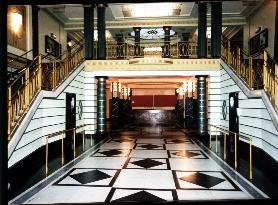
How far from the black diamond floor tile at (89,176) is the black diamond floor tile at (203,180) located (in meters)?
1.57

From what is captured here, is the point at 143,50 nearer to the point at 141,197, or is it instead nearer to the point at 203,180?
the point at 203,180

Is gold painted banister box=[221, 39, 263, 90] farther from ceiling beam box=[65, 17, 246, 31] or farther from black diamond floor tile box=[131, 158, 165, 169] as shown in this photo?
ceiling beam box=[65, 17, 246, 31]

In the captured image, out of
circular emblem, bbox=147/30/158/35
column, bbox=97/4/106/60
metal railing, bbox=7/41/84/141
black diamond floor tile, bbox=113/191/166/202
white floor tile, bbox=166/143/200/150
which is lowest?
white floor tile, bbox=166/143/200/150

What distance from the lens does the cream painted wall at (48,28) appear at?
12930 millimetres

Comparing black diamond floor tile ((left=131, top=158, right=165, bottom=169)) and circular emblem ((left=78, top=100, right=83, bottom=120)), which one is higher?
circular emblem ((left=78, top=100, right=83, bottom=120))

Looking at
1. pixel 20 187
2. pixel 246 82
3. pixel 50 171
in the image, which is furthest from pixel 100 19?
pixel 20 187

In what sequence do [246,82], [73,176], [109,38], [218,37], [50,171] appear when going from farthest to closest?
[109,38] → [218,37] → [246,82] → [50,171] → [73,176]

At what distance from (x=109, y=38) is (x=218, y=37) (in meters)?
9.90

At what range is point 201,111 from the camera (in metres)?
11.2

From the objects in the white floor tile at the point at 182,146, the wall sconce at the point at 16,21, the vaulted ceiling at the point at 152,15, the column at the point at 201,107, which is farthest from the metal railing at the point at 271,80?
the wall sconce at the point at 16,21

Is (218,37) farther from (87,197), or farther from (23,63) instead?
(87,197)

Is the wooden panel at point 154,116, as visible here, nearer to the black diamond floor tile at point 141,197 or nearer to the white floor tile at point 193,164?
the white floor tile at point 193,164

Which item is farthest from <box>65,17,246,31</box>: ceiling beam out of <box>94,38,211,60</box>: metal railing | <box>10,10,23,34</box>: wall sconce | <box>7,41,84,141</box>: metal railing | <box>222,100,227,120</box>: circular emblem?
<box>7,41,84,141</box>: metal railing

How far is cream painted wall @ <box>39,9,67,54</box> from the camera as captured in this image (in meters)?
12.9
